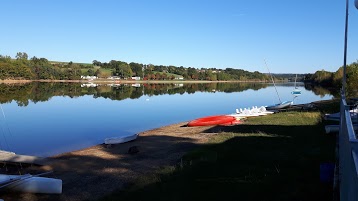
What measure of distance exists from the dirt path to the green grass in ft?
3.37

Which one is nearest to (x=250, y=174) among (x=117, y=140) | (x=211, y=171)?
(x=211, y=171)

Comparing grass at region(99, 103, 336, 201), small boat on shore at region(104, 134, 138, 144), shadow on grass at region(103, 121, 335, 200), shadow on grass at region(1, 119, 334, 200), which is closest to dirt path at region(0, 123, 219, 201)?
shadow on grass at region(1, 119, 334, 200)

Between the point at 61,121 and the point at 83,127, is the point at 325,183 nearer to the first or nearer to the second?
the point at 83,127

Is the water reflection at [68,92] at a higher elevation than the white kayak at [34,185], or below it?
higher

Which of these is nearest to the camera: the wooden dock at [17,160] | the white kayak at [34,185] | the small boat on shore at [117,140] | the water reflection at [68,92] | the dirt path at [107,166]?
the white kayak at [34,185]

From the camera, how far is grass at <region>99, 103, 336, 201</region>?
28.9 ft

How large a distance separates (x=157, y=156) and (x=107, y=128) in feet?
50.2

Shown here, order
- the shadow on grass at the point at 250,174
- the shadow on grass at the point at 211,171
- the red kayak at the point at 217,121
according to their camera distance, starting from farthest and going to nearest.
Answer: the red kayak at the point at 217,121, the shadow on grass at the point at 211,171, the shadow on grass at the point at 250,174

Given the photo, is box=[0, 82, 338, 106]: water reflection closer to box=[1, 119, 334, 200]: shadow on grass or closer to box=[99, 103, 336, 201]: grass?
box=[1, 119, 334, 200]: shadow on grass

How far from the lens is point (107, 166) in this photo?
1497 centimetres

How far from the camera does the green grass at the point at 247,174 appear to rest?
880 centimetres

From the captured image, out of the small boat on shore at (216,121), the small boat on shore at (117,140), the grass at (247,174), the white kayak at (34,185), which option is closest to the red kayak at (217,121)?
the small boat on shore at (216,121)

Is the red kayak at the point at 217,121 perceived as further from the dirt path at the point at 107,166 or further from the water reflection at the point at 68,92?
the water reflection at the point at 68,92

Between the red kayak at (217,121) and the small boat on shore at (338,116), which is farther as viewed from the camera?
the red kayak at (217,121)
